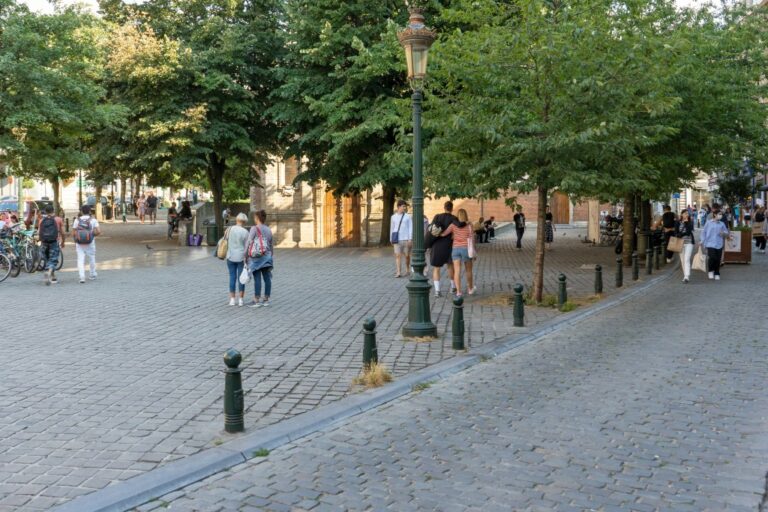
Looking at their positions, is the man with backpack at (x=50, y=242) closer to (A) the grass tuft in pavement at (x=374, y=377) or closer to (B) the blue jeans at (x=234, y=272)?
(B) the blue jeans at (x=234, y=272)

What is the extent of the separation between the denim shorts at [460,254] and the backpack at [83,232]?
27.2ft

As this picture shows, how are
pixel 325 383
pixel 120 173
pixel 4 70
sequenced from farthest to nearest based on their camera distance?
pixel 120 173 < pixel 4 70 < pixel 325 383

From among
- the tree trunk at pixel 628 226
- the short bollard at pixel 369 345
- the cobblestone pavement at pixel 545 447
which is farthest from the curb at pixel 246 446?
the tree trunk at pixel 628 226

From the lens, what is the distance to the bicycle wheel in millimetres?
17395

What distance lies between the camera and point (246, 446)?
565cm

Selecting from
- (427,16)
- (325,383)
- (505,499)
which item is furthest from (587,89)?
(427,16)

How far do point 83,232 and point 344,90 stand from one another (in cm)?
1197

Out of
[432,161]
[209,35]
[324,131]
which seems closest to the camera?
[432,161]

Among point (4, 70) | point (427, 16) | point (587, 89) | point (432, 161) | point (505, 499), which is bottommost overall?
point (505, 499)

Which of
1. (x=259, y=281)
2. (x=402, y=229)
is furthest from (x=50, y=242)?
(x=402, y=229)

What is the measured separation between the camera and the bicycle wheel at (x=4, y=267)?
17.4m

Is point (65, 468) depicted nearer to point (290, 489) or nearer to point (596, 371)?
point (290, 489)

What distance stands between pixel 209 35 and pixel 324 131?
22.7 ft

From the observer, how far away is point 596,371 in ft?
27.4
